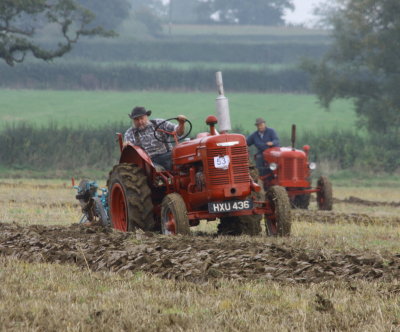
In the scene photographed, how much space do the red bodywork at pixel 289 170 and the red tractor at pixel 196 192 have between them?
274 inches

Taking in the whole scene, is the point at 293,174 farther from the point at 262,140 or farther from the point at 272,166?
the point at 262,140

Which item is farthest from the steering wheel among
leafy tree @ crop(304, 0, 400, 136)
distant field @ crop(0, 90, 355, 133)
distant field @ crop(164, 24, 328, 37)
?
distant field @ crop(164, 24, 328, 37)

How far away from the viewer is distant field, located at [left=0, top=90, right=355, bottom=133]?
52719 mm

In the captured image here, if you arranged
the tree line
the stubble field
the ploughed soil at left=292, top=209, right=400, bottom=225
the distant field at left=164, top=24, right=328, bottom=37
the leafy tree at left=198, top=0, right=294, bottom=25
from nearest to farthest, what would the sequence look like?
1. the stubble field
2. the ploughed soil at left=292, top=209, right=400, bottom=225
3. the tree line
4. the distant field at left=164, top=24, right=328, bottom=37
5. the leafy tree at left=198, top=0, right=294, bottom=25

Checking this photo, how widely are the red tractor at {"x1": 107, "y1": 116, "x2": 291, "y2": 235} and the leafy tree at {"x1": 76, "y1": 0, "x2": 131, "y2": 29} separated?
67.1 metres

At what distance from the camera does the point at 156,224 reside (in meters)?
12.1

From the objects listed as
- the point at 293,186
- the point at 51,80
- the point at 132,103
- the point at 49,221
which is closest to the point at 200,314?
the point at 49,221

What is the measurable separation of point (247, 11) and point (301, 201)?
93396 mm

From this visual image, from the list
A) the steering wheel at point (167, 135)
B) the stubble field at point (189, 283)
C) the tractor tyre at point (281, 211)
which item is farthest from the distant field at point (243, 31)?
the stubble field at point (189, 283)

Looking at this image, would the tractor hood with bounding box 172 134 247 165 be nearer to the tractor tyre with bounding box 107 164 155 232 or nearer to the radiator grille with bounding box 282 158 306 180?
the tractor tyre with bounding box 107 164 155 232

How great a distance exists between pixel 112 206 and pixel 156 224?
0.83 m

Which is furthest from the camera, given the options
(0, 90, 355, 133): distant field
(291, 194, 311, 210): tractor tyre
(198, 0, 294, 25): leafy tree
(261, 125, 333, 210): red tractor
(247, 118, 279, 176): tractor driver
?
(198, 0, 294, 25): leafy tree

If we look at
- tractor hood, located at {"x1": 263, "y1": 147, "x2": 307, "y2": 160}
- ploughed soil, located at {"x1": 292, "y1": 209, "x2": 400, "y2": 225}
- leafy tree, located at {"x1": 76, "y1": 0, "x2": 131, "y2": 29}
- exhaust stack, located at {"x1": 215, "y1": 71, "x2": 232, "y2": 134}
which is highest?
leafy tree, located at {"x1": 76, "y1": 0, "x2": 131, "y2": 29}

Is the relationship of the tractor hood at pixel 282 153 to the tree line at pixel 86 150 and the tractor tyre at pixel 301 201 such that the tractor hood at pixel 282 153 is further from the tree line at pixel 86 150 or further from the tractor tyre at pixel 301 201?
the tree line at pixel 86 150
